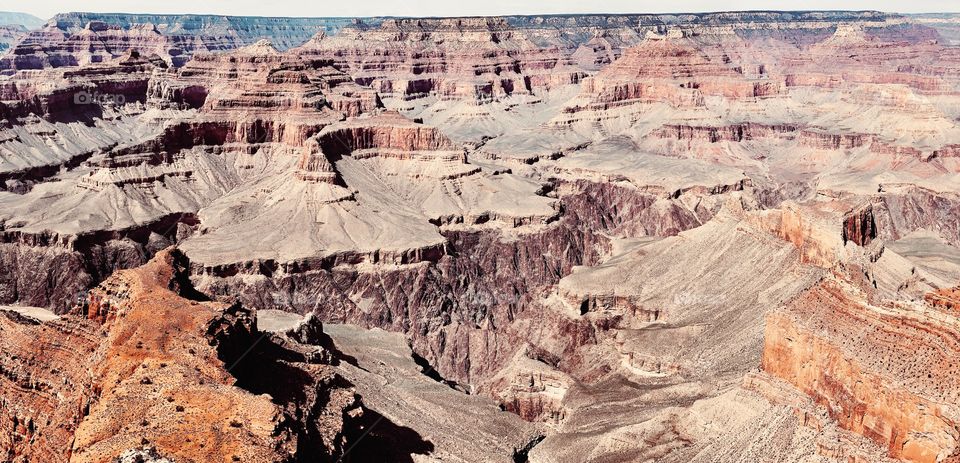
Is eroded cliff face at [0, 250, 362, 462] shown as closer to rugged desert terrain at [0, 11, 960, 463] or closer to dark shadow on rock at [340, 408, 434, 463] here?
rugged desert terrain at [0, 11, 960, 463]

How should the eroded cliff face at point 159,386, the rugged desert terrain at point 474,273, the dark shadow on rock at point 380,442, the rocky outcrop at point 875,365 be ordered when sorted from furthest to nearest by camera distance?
1. the dark shadow on rock at point 380,442
2. the rugged desert terrain at point 474,273
3. the rocky outcrop at point 875,365
4. the eroded cliff face at point 159,386

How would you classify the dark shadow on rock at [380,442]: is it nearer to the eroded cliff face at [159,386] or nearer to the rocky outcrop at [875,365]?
the eroded cliff face at [159,386]

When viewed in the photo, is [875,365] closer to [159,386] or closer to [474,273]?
[159,386]

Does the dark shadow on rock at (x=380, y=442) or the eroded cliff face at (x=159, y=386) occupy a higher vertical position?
the eroded cliff face at (x=159, y=386)

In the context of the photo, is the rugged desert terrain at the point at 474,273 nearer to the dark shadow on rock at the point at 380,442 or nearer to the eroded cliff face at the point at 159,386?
the eroded cliff face at the point at 159,386

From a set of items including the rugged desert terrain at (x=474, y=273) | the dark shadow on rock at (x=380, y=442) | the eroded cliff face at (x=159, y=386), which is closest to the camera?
the eroded cliff face at (x=159, y=386)

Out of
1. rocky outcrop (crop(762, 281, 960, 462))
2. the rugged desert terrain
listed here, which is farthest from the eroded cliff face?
rocky outcrop (crop(762, 281, 960, 462))

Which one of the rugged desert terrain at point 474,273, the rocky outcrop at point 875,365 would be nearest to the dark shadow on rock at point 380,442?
the rugged desert terrain at point 474,273

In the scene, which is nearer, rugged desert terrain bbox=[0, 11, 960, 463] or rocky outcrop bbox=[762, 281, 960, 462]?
rocky outcrop bbox=[762, 281, 960, 462]

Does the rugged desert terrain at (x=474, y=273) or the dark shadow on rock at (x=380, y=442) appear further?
the dark shadow on rock at (x=380, y=442)

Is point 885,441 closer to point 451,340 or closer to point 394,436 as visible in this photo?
point 394,436
